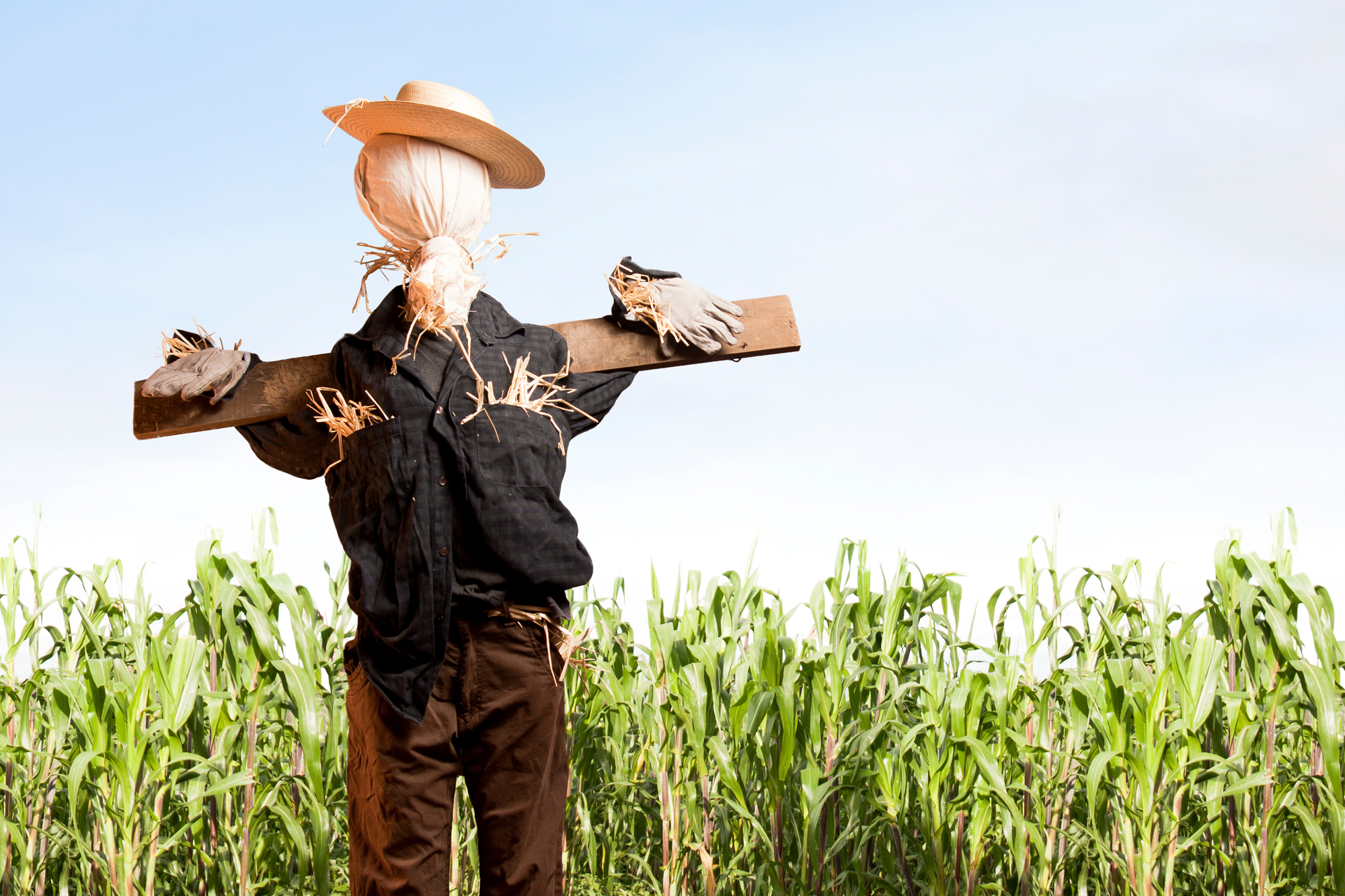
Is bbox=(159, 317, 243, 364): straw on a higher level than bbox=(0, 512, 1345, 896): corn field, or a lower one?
higher

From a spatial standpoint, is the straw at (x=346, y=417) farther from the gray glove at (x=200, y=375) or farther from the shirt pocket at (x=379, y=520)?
the gray glove at (x=200, y=375)

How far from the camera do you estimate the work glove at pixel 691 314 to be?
1.97 m

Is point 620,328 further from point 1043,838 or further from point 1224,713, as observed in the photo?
point 1224,713

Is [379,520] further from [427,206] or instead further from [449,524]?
[427,206]

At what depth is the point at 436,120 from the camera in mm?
1907

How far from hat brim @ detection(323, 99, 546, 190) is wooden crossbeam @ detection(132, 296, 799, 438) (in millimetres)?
351

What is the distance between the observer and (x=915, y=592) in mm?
2736

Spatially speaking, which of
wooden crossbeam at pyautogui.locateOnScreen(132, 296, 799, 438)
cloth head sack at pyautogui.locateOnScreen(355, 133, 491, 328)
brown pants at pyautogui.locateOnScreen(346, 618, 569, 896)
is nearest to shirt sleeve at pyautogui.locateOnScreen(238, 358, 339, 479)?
wooden crossbeam at pyautogui.locateOnScreen(132, 296, 799, 438)

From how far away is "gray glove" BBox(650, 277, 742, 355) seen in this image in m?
1.96

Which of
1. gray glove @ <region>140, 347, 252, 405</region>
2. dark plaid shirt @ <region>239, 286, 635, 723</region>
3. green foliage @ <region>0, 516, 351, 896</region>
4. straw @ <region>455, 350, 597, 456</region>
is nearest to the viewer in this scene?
dark plaid shirt @ <region>239, 286, 635, 723</region>

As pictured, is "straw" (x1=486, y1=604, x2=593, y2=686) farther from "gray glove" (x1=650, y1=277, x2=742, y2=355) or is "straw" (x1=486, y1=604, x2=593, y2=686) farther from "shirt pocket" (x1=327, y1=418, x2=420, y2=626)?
"gray glove" (x1=650, y1=277, x2=742, y2=355)

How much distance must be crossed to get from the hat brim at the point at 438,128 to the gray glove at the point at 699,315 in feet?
1.28

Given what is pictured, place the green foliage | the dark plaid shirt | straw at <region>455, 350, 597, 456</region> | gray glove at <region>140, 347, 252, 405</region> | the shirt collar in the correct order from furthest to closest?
1. the green foliage
2. gray glove at <region>140, 347, 252, 405</region>
3. the shirt collar
4. straw at <region>455, 350, 597, 456</region>
5. the dark plaid shirt

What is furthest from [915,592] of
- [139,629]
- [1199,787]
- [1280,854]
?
[139,629]
